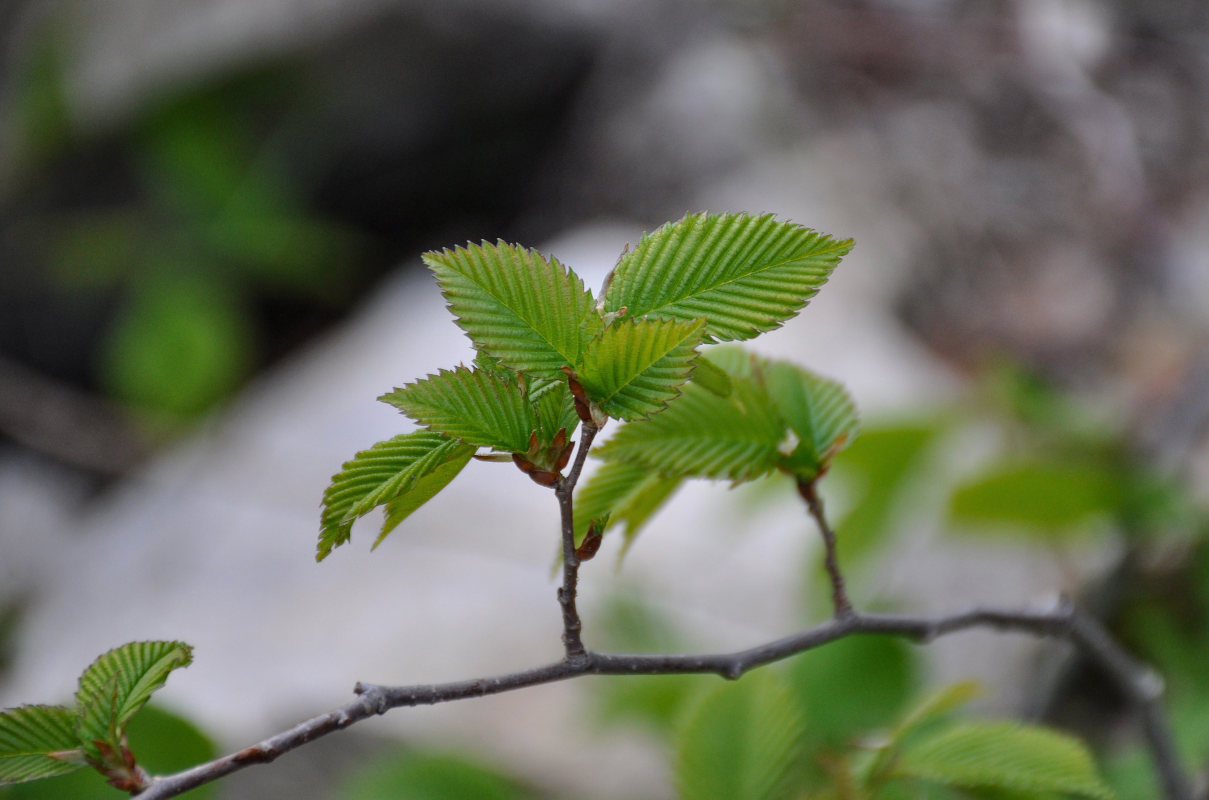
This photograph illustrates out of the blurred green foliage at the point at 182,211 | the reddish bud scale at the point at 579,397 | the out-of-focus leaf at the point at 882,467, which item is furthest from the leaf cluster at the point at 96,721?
the blurred green foliage at the point at 182,211

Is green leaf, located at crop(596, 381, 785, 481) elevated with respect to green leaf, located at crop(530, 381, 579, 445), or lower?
lower

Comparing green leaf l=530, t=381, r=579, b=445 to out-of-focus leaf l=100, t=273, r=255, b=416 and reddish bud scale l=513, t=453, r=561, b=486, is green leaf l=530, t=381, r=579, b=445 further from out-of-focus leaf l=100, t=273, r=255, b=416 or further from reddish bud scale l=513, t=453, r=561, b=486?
out-of-focus leaf l=100, t=273, r=255, b=416

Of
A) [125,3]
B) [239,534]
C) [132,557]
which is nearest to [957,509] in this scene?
[239,534]

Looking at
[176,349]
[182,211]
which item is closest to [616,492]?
[176,349]

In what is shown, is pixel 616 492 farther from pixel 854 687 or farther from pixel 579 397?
pixel 854 687

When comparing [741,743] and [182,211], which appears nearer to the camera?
[741,743]

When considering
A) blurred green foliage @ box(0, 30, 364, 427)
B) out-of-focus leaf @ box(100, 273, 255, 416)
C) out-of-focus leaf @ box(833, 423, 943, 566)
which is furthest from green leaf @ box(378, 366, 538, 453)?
blurred green foliage @ box(0, 30, 364, 427)

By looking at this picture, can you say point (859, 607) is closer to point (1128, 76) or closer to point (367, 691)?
point (367, 691)
